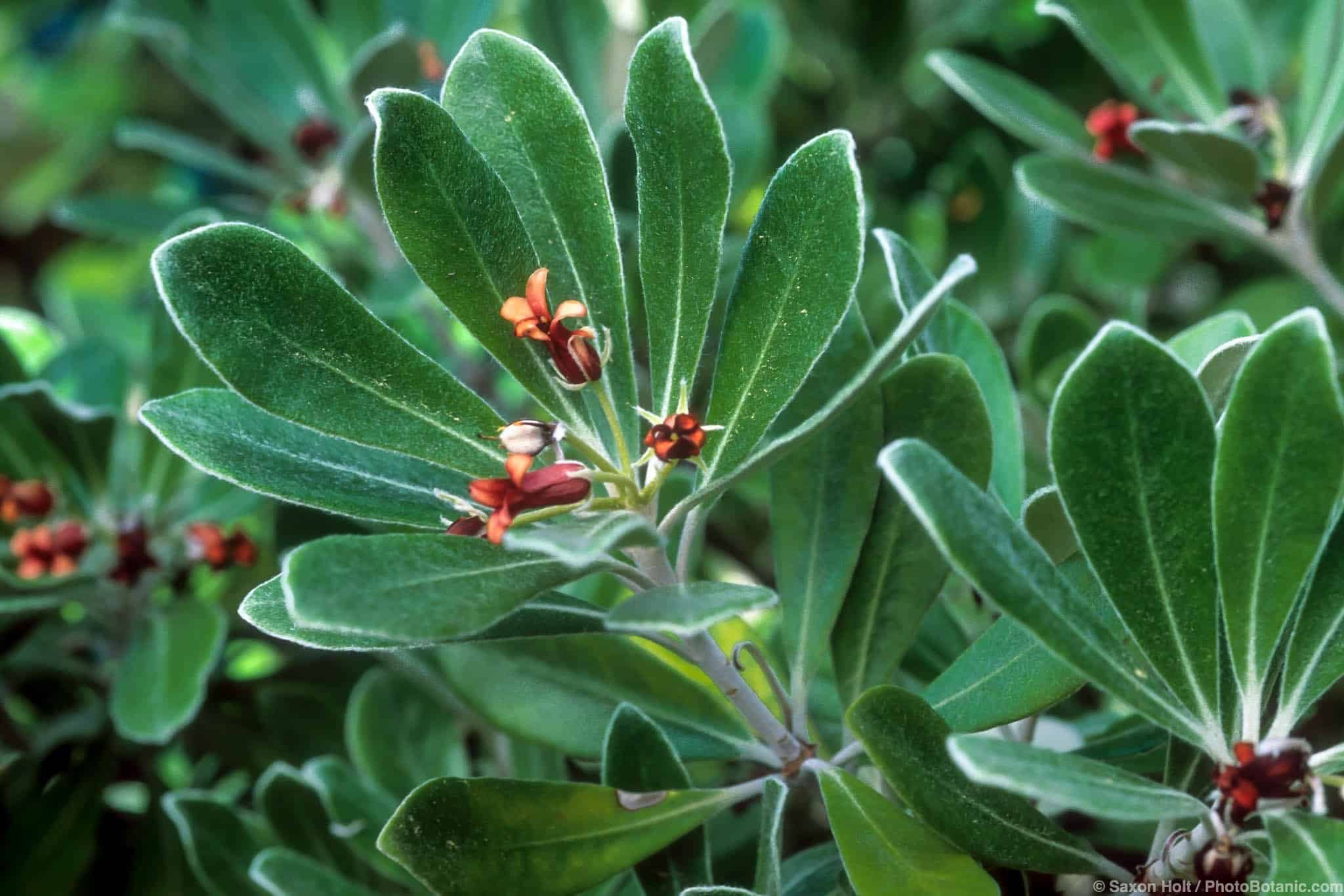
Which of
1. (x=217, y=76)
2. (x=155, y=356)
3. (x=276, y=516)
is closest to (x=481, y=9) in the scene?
(x=217, y=76)

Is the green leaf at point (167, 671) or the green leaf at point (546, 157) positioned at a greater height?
the green leaf at point (546, 157)

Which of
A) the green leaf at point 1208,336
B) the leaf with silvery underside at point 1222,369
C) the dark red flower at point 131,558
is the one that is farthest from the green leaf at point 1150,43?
the dark red flower at point 131,558

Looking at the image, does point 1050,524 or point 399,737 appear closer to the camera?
point 1050,524

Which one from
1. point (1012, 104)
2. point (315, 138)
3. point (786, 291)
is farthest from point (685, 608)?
point (315, 138)

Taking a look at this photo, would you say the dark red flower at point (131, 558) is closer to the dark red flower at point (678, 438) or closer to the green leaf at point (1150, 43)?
the dark red flower at point (678, 438)

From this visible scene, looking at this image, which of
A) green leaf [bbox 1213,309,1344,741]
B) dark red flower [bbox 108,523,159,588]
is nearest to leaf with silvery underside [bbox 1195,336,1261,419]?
green leaf [bbox 1213,309,1344,741]

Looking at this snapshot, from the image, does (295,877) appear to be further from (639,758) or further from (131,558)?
(131,558)
